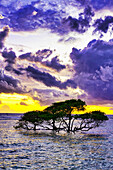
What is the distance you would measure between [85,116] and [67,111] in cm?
647

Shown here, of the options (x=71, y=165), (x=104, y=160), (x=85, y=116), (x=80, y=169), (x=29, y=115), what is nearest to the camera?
(x=80, y=169)

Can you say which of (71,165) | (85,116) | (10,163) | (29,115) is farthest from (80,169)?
(29,115)

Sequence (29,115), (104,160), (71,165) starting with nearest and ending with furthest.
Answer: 1. (71,165)
2. (104,160)
3. (29,115)

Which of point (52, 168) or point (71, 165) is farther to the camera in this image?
point (71, 165)

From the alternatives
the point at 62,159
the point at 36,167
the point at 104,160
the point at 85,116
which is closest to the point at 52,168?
the point at 36,167

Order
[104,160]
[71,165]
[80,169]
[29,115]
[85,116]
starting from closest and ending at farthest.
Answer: [80,169], [71,165], [104,160], [85,116], [29,115]

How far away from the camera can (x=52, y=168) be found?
25.0 m

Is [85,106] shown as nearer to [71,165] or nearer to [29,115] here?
[29,115]

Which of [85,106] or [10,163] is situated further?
[85,106]

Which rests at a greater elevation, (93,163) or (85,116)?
(85,116)

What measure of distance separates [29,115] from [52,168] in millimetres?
54045

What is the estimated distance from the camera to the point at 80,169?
2462 cm

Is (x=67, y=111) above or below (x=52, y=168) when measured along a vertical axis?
above

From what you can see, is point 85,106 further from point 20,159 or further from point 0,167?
point 0,167
